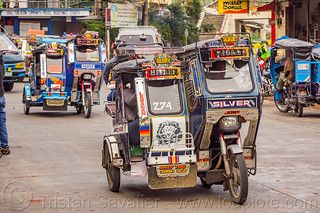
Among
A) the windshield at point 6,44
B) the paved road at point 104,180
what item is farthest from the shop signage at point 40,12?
the paved road at point 104,180

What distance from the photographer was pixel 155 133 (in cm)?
1044

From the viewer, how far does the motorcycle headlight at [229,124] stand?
33.6 ft

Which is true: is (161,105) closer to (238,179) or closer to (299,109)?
(238,179)

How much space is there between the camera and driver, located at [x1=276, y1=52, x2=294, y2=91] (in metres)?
22.2

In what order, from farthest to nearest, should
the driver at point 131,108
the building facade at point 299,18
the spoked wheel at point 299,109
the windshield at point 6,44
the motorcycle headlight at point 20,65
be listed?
the building facade at point 299,18 → the motorcycle headlight at point 20,65 → the windshield at point 6,44 → the spoked wheel at point 299,109 → the driver at point 131,108

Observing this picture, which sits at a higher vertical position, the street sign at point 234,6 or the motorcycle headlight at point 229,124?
the street sign at point 234,6

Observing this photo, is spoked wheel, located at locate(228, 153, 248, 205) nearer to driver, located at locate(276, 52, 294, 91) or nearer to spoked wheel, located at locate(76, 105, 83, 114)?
driver, located at locate(276, 52, 294, 91)

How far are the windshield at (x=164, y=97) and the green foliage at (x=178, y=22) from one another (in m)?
36.3

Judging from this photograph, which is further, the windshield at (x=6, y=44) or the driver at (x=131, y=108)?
the windshield at (x=6, y=44)

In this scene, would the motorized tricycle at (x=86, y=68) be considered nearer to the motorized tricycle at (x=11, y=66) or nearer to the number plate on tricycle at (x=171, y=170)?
the motorized tricycle at (x=11, y=66)

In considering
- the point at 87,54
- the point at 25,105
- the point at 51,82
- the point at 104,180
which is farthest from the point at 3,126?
the point at 25,105

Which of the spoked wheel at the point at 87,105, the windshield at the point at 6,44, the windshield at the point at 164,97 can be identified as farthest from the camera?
the windshield at the point at 6,44

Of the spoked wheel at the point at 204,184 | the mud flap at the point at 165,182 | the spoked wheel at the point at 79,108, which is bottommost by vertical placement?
the spoked wheel at the point at 79,108

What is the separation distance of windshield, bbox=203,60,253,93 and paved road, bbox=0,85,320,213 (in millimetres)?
1341
